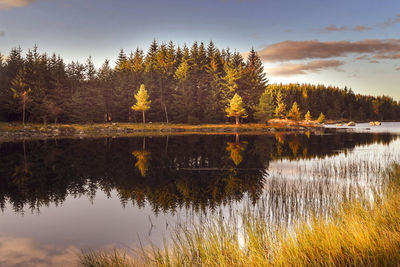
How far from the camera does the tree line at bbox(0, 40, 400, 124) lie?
66375 millimetres

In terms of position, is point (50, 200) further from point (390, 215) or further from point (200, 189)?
point (390, 215)

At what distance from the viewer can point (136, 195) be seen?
14797mm

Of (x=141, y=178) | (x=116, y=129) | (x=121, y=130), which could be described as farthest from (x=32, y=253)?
(x=116, y=129)

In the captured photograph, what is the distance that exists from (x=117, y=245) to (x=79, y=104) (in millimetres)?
67809

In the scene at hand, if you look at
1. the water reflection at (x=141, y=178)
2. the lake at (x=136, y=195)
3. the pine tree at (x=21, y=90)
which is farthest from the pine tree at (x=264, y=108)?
the pine tree at (x=21, y=90)

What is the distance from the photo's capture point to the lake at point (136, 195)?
9.58 m

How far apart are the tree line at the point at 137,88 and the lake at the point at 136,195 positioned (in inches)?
1790

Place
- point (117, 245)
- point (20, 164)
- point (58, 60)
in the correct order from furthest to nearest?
point (58, 60) < point (20, 164) < point (117, 245)

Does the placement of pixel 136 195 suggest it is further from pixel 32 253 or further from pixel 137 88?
pixel 137 88

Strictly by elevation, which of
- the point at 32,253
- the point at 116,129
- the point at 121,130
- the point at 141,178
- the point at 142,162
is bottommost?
the point at 32,253

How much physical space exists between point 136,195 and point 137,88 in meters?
65.5

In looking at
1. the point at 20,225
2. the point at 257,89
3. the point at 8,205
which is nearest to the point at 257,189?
the point at 20,225

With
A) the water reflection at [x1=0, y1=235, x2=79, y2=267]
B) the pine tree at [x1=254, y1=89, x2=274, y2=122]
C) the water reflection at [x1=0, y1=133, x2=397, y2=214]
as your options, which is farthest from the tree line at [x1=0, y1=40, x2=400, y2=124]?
the water reflection at [x1=0, y1=235, x2=79, y2=267]

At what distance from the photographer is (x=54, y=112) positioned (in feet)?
213
